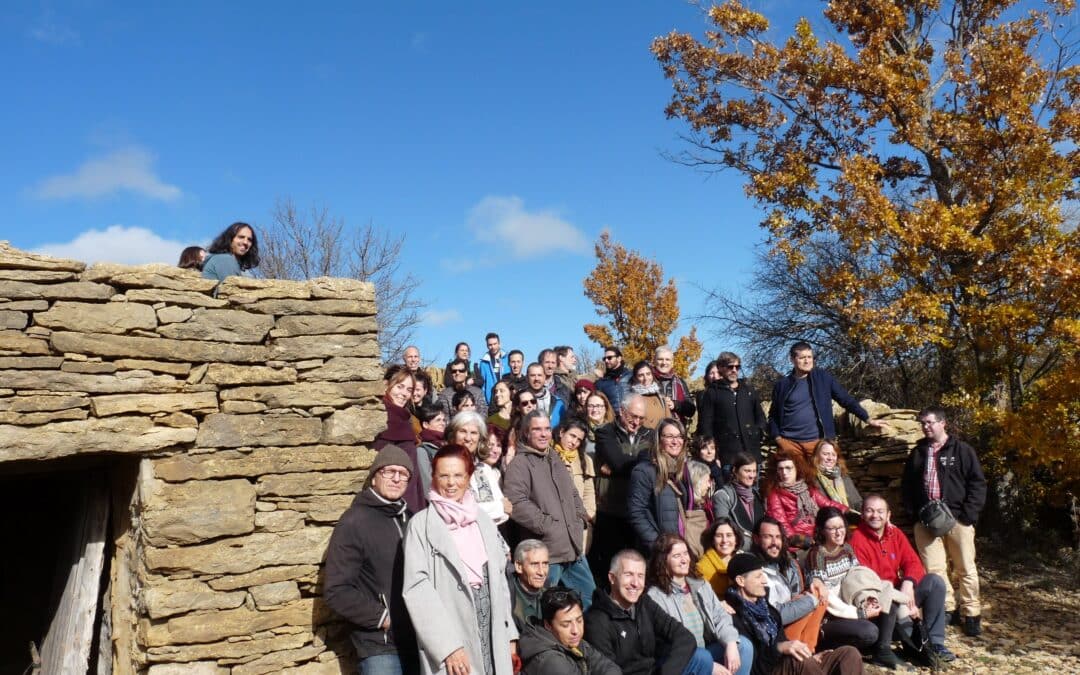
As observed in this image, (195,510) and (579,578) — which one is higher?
(195,510)

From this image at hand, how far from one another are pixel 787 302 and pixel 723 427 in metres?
6.67

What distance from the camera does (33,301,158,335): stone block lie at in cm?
407

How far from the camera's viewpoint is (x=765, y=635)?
4.96 m

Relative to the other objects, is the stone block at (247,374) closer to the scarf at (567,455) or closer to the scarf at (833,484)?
the scarf at (567,455)

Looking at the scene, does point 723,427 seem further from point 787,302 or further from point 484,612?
point 787,302

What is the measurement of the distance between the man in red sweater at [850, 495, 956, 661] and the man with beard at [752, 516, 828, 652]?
706 millimetres

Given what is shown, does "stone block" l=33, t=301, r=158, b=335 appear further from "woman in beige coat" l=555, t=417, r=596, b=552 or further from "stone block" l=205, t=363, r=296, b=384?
"woman in beige coat" l=555, t=417, r=596, b=552

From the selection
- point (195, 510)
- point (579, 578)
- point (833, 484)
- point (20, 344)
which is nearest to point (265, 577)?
point (195, 510)

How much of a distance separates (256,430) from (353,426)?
0.57m

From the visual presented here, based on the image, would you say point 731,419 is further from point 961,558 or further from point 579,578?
point 579,578

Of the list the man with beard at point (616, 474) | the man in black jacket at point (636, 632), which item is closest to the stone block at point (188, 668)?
the man in black jacket at point (636, 632)

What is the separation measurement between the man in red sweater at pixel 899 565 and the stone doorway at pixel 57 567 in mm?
5353

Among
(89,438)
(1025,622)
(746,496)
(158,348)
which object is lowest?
(1025,622)

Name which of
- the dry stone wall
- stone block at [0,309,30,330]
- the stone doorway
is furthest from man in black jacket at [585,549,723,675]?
stone block at [0,309,30,330]
